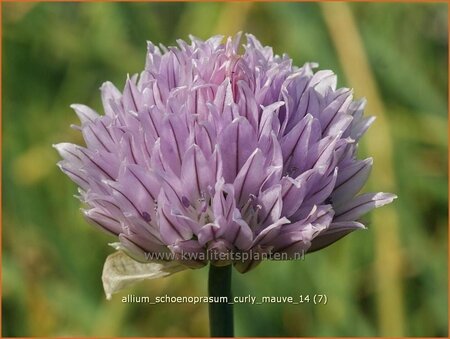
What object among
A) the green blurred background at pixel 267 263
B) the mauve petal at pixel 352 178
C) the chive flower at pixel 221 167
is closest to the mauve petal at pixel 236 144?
the chive flower at pixel 221 167

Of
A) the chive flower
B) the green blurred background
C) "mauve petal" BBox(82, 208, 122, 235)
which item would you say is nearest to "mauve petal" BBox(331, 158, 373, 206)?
the chive flower

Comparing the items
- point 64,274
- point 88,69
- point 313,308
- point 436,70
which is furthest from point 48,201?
point 436,70

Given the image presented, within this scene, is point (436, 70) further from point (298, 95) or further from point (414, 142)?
point (298, 95)

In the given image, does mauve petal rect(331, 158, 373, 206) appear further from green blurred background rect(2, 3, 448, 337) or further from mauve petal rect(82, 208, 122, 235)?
green blurred background rect(2, 3, 448, 337)

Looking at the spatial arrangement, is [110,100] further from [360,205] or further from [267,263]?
[267,263]

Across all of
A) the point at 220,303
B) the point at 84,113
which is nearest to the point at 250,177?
the point at 220,303

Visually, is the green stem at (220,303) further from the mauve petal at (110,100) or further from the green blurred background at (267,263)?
the green blurred background at (267,263)
